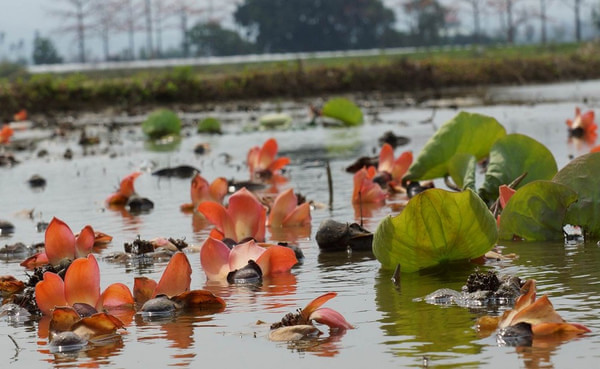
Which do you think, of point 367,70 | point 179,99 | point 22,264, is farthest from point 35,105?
point 22,264

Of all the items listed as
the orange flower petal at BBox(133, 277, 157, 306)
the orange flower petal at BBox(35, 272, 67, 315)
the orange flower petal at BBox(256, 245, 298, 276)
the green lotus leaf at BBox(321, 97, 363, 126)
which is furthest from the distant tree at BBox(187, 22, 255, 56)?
the orange flower petal at BBox(35, 272, 67, 315)

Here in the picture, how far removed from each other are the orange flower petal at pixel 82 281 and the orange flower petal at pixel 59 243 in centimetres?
87

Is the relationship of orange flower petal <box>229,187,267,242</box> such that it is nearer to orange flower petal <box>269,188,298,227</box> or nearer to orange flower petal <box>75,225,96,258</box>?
orange flower petal <box>75,225,96,258</box>

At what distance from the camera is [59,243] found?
14.8ft

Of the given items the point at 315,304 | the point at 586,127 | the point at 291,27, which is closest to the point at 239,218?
the point at 315,304

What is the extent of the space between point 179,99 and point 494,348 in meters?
25.5

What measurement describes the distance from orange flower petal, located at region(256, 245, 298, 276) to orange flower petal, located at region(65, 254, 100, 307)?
74 cm

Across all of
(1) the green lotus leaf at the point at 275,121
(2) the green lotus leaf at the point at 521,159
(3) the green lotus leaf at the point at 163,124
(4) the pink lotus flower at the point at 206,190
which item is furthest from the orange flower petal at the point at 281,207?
(1) the green lotus leaf at the point at 275,121

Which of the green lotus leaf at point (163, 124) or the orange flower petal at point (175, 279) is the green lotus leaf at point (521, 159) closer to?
the orange flower petal at point (175, 279)

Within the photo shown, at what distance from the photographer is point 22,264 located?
4.78 meters

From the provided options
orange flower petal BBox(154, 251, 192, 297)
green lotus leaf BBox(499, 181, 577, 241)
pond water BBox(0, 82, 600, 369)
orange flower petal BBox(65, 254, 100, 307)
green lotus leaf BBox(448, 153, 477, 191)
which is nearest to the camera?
pond water BBox(0, 82, 600, 369)

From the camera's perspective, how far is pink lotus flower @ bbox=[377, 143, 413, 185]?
6.72 m

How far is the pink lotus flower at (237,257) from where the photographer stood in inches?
166

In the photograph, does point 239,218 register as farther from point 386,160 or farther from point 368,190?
point 386,160
